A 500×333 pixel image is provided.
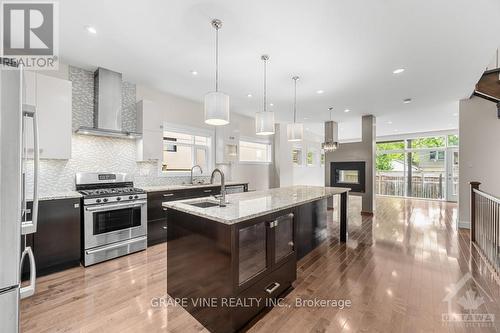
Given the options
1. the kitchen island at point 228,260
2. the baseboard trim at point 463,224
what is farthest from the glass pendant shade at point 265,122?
the baseboard trim at point 463,224

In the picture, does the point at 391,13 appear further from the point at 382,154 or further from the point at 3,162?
the point at 382,154

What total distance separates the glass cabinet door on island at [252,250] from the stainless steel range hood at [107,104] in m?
2.87

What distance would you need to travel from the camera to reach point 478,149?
14.7 ft

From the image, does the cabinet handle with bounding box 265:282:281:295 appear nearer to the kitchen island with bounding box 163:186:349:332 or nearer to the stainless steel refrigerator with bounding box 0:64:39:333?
the kitchen island with bounding box 163:186:349:332

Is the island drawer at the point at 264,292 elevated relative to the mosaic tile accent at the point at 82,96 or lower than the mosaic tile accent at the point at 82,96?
lower

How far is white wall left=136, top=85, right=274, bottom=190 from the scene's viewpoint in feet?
14.0

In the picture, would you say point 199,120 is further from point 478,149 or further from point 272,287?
point 478,149

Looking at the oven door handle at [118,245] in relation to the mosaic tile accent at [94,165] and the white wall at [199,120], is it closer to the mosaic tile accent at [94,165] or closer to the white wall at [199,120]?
the mosaic tile accent at [94,165]

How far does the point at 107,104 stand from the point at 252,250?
3.30 meters

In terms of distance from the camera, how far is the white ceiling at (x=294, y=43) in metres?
1.99

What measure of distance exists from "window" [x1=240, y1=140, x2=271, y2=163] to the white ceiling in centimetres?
220

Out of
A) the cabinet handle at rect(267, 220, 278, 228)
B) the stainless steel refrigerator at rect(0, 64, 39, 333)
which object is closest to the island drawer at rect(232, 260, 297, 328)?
the cabinet handle at rect(267, 220, 278, 228)

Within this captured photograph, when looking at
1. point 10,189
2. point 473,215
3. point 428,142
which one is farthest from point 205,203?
point 428,142

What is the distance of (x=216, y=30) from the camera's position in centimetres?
231
